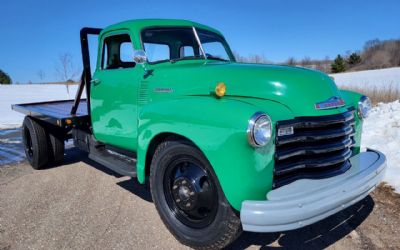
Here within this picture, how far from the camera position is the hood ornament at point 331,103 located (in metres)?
2.84

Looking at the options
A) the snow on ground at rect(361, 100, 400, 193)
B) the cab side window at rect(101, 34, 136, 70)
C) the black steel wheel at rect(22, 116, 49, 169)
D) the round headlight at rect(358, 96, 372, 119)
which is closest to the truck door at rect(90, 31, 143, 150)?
the cab side window at rect(101, 34, 136, 70)

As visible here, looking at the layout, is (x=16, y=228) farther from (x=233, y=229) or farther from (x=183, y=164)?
(x=233, y=229)

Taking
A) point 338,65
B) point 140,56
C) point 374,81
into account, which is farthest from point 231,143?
point 338,65

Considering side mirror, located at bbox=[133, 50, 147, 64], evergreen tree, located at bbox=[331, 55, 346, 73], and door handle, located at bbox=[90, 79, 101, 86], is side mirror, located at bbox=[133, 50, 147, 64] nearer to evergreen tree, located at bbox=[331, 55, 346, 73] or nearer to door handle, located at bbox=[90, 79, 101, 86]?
door handle, located at bbox=[90, 79, 101, 86]

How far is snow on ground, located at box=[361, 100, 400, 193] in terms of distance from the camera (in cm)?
457

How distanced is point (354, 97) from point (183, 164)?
83.2 inches

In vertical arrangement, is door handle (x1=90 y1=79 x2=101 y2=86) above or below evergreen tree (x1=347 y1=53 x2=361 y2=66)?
below

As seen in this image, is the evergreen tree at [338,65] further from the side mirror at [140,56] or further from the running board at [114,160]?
the side mirror at [140,56]

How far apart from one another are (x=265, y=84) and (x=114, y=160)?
222 cm

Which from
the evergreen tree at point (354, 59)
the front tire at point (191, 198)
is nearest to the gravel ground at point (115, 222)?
the front tire at point (191, 198)

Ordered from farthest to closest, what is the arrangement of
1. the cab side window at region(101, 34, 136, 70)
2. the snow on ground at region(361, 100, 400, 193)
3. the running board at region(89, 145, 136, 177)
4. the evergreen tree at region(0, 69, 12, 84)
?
the evergreen tree at region(0, 69, 12, 84) → the snow on ground at region(361, 100, 400, 193) → the cab side window at region(101, 34, 136, 70) → the running board at region(89, 145, 136, 177)

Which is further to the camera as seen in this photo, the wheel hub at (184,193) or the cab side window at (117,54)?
the cab side window at (117,54)

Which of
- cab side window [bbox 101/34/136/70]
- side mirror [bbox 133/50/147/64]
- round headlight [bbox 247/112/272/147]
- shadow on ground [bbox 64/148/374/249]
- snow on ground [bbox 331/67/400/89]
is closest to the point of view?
round headlight [bbox 247/112/272/147]

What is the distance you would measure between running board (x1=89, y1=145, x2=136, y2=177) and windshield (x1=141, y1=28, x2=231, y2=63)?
1.24 metres
